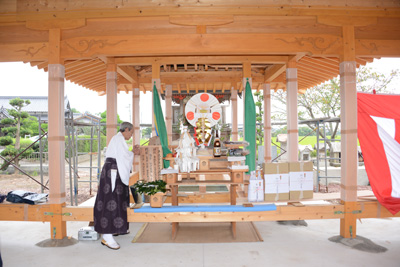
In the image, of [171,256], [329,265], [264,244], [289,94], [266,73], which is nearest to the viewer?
[329,265]

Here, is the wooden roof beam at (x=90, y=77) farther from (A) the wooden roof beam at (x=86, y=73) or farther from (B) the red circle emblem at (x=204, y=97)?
(B) the red circle emblem at (x=204, y=97)

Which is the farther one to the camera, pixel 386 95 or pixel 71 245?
pixel 386 95

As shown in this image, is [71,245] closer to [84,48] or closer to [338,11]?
[84,48]

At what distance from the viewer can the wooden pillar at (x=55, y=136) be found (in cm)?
486

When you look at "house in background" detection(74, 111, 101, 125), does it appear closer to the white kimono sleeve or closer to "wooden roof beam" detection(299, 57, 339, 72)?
the white kimono sleeve

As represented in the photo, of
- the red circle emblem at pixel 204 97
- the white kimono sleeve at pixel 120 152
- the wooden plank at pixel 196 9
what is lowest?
the white kimono sleeve at pixel 120 152

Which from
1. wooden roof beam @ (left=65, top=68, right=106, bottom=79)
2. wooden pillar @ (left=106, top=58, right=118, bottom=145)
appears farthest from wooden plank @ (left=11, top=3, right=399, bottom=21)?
wooden roof beam @ (left=65, top=68, right=106, bottom=79)

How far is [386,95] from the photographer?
521 cm

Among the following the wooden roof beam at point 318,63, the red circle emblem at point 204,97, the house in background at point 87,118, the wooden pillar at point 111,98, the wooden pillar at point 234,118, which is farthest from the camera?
the house in background at point 87,118

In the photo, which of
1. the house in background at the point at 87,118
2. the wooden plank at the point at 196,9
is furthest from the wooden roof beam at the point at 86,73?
the house in background at the point at 87,118

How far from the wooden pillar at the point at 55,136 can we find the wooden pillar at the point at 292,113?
181 inches

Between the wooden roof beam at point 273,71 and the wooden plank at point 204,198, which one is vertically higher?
the wooden roof beam at point 273,71

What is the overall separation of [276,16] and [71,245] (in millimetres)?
5549

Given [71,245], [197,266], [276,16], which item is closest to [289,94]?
[276,16]
